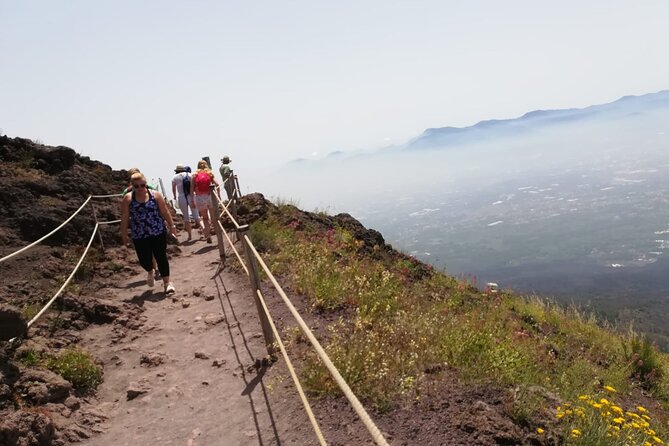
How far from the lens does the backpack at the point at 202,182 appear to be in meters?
11.5

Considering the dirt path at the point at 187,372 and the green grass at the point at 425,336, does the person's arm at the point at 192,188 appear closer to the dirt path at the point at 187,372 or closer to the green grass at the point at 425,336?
the green grass at the point at 425,336

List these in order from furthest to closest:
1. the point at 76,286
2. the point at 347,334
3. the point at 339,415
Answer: the point at 76,286
the point at 347,334
the point at 339,415

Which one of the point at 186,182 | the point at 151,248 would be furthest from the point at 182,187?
the point at 151,248

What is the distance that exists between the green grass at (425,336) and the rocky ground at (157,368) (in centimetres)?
32

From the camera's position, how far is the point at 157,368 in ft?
19.7

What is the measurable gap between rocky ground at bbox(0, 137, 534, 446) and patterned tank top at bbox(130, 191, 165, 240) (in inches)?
60.2

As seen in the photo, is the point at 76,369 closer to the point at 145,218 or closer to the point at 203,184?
the point at 145,218

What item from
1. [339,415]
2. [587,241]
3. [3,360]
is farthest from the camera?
[587,241]

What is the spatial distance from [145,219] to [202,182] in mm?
3845

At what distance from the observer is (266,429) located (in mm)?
4336

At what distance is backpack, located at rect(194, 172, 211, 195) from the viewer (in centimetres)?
1148

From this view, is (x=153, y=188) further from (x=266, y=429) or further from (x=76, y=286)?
(x=266, y=429)

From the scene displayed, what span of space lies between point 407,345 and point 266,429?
219cm

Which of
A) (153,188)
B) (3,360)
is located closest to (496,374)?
(3,360)
